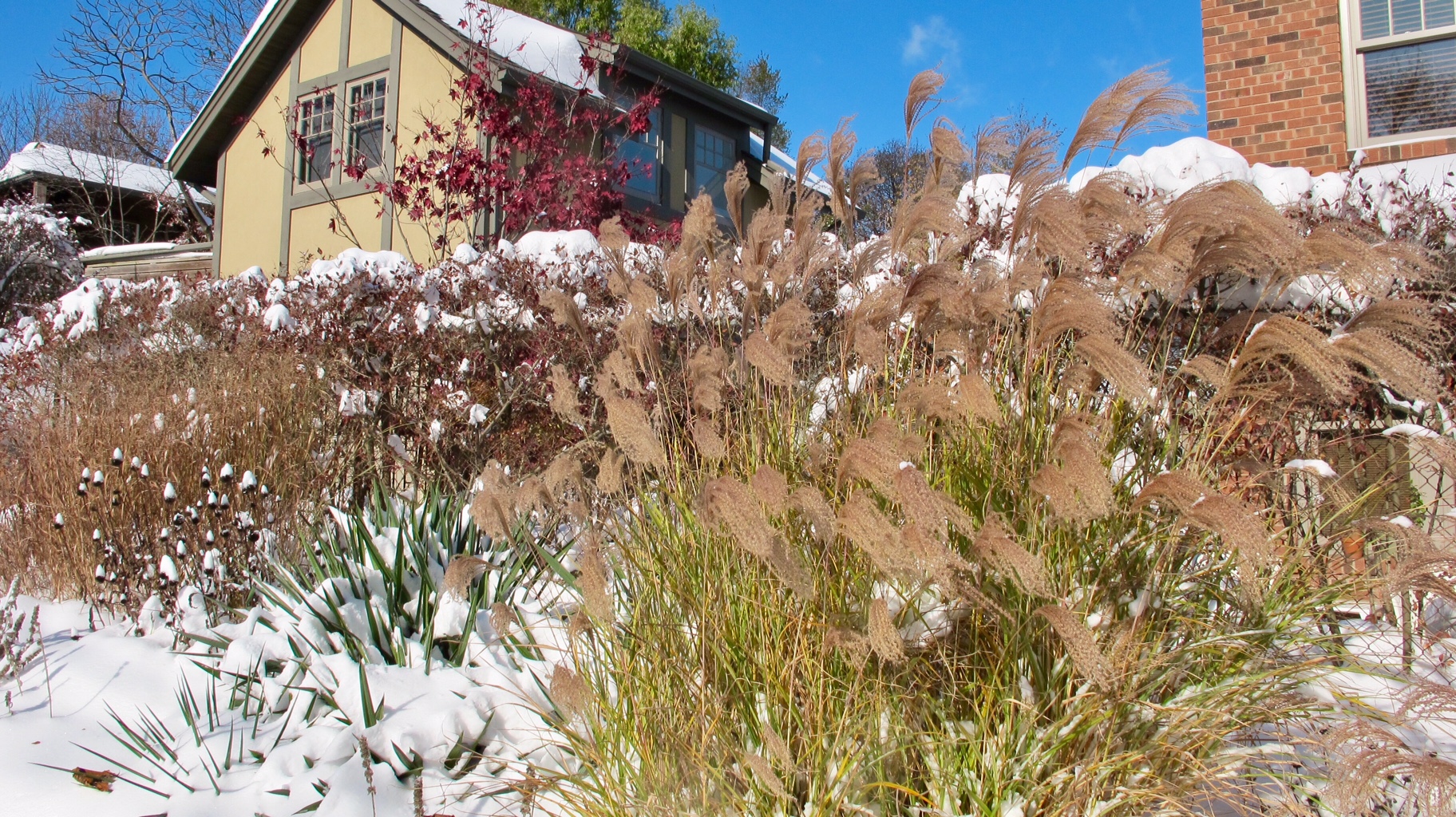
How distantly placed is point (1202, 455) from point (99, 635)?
4223 mm

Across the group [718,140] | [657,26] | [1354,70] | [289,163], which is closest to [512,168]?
[289,163]

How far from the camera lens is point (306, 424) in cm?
502

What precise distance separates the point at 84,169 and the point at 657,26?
51.0ft

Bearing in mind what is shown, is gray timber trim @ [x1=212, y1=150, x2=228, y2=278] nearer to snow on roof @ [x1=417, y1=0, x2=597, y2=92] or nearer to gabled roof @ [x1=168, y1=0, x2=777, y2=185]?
gabled roof @ [x1=168, y1=0, x2=777, y2=185]

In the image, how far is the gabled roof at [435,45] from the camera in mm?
13125

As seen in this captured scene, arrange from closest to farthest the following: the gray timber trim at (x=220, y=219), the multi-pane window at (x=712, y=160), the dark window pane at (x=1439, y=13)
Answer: the dark window pane at (x=1439, y=13) < the gray timber trim at (x=220, y=219) < the multi-pane window at (x=712, y=160)

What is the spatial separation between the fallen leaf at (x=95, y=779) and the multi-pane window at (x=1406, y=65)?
863 centimetres

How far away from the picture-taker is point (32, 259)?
16.1 metres

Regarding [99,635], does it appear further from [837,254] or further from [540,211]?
[540,211]

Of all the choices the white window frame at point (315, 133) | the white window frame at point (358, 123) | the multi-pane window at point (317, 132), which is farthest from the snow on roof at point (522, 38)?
the multi-pane window at point (317, 132)

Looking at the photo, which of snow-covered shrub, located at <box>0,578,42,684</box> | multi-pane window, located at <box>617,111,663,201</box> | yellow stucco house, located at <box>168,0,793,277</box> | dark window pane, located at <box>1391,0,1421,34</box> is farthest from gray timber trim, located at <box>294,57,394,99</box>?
dark window pane, located at <box>1391,0,1421,34</box>

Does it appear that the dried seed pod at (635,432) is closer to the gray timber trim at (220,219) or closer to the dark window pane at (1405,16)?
the dark window pane at (1405,16)

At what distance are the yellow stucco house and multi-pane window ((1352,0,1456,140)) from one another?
8.81 meters

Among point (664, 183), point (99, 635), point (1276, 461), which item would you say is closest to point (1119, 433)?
point (1276, 461)
